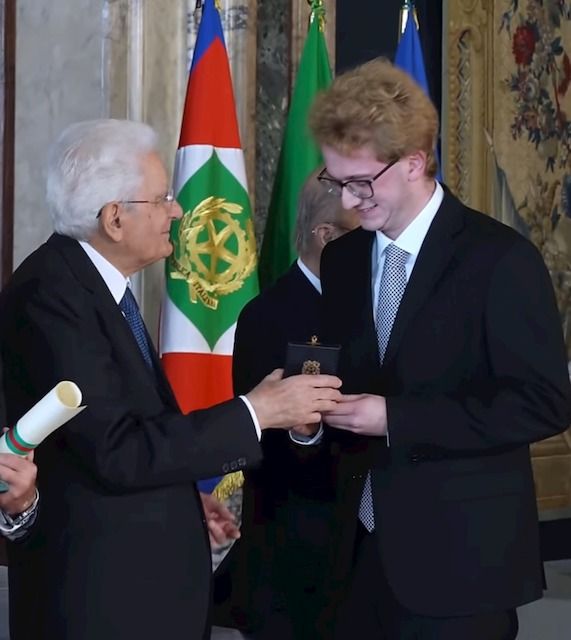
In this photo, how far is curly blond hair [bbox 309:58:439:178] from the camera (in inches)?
94.3

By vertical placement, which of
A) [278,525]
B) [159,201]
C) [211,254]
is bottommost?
[278,525]

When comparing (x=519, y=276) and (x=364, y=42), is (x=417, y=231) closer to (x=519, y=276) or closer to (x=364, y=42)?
(x=519, y=276)

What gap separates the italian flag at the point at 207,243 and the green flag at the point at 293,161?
0.68ft

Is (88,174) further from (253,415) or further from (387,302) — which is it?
(387,302)

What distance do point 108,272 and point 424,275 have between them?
24.2 inches

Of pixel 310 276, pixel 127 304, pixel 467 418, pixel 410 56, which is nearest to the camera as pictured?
pixel 467 418

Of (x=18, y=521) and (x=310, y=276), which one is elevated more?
(x=310, y=276)

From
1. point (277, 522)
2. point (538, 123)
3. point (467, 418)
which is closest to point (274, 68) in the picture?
point (538, 123)

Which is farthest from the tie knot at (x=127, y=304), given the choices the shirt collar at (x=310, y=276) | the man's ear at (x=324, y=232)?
the man's ear at (x=324, y=232)

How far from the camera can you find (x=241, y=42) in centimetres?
470

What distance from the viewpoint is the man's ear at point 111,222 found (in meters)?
2.29

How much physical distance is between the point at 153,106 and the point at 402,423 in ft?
8.37

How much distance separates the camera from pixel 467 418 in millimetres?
2266

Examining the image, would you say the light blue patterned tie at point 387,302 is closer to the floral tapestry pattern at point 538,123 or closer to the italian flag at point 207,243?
the italian flag at point 207,243
